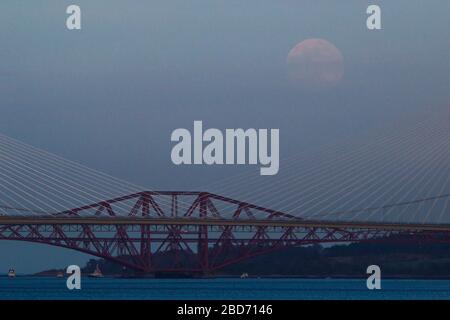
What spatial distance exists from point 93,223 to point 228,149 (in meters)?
15.6

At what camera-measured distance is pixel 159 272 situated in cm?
3659

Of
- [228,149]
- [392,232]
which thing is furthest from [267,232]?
[228,149]

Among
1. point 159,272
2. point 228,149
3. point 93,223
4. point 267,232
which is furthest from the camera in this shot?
point 159,272
